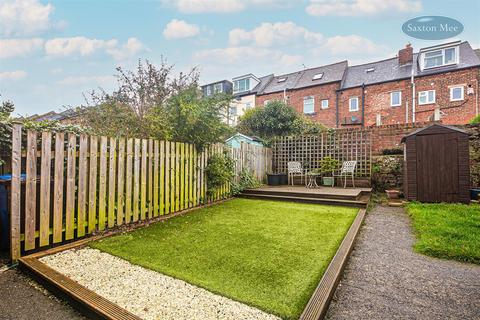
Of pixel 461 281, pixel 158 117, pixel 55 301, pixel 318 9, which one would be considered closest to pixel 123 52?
pixel 158 117

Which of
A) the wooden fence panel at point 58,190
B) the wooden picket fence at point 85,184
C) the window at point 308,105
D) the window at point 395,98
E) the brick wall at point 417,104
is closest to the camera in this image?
the wooden picket fence at point 85,184

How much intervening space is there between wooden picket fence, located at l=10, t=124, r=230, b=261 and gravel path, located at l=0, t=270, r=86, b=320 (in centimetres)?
61

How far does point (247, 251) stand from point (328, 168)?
6.87 metres

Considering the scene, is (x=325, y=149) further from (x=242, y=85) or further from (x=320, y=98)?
(x=242, y=85)

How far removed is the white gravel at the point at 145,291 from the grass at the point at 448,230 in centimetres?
277

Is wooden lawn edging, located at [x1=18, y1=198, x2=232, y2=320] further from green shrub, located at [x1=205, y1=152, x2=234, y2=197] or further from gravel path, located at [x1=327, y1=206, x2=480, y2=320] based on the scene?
green shrub, located at [x1=205, y1=152, x2=234, y2=197]

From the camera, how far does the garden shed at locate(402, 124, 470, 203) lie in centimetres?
540

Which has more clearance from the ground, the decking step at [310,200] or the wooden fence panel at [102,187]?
the wooden fence panel at [102,187]

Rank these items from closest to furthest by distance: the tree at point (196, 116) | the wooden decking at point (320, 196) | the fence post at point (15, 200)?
1. the fence post at point (15, 200)
2. the tree at point (196, 116)
3. the wooden decking at point (320, 196)

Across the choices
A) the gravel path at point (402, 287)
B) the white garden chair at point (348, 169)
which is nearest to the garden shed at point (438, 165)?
the white garden chair at point (348, 169)

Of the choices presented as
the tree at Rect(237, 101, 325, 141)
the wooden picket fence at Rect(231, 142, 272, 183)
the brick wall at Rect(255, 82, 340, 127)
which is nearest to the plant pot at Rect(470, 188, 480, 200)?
the wooden picket fence at Rect(231, 142, 272, 183)

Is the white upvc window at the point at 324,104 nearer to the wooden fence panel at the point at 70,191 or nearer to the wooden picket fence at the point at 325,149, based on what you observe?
the wooden picket fence at the point at 325,149

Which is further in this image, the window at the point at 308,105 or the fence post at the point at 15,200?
the window at the point at 308,105

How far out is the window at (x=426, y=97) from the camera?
50.9 feet
